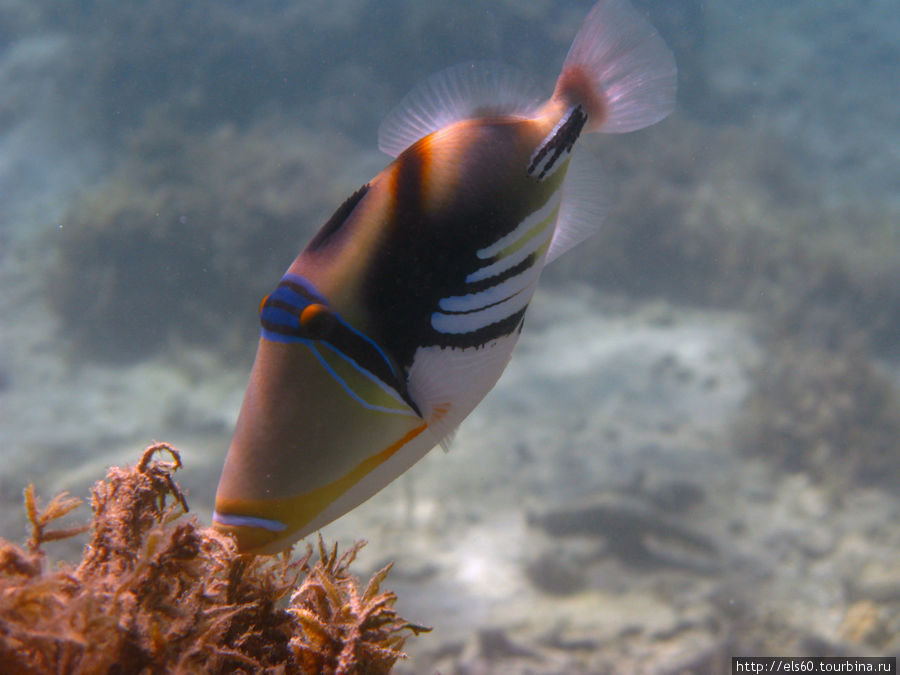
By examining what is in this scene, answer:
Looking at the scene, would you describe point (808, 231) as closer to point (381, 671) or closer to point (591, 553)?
point (591, 553)

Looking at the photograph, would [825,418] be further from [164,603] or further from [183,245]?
[183,245]

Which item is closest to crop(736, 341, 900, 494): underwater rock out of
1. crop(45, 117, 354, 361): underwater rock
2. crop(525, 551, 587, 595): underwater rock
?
crop(525, 551, 587, 595): underwater rock

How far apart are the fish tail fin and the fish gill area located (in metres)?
3.31

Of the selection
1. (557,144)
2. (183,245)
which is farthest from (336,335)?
(183,245)

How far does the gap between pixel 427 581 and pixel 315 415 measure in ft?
16.5

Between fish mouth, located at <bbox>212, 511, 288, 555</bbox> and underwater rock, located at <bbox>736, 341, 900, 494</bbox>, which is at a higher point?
underwater rock, located at <bbox>736, 341, 900, 494</bbox>

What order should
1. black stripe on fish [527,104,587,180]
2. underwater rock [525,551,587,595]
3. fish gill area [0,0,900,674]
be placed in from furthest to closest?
fish gill area [0,0,900,674], underwater rock [525,551,587,595], black stripe on fish [527,104,587,180]

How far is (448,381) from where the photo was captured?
2.75 feet

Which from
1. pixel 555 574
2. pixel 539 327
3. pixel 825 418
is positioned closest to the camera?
pixel 555 574

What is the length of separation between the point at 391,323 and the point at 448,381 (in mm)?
129

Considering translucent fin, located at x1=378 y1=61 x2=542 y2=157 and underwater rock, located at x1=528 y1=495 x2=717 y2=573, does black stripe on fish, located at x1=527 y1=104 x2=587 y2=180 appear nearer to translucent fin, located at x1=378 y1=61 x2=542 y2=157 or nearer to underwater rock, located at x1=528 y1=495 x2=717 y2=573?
translucent fin, located at x1=378 y1=61 x2=542 y2=157

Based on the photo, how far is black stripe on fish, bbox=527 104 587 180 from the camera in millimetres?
919

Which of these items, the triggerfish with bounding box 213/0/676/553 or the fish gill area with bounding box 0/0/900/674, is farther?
the fish gill area with bounding box 0/0/900/674

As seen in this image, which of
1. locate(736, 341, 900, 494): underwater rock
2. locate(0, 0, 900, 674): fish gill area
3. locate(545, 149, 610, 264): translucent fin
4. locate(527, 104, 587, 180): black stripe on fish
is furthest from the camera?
locate(736, 341, 900, 494): underwater rock
